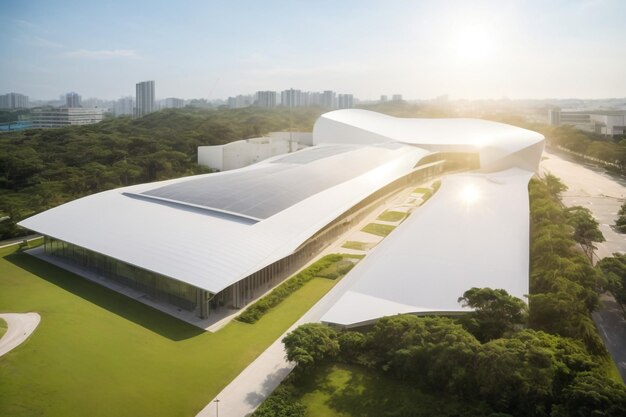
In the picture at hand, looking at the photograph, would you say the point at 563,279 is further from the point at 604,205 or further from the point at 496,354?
the point at 604,205

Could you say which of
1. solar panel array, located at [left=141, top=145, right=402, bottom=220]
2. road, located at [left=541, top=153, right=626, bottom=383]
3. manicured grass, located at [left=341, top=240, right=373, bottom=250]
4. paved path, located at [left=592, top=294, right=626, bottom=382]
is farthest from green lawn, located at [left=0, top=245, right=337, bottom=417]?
road, located at [left=541, top=153, right=626, bottom=383]

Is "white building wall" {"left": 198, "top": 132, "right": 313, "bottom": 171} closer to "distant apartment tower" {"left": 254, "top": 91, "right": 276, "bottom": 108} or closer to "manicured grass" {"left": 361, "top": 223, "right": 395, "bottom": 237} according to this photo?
"manicured grass" {"left": 361, "top": 223, "right": 395, "bottom": 237}

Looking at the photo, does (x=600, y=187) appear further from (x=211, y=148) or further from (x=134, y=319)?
(x=134, y=319)

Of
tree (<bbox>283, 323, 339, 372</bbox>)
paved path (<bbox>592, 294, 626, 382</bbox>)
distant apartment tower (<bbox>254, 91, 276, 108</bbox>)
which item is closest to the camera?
tree (<bbox>283, 323, 339, 372</bbox>)

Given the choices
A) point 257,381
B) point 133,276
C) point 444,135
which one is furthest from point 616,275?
point 444,135

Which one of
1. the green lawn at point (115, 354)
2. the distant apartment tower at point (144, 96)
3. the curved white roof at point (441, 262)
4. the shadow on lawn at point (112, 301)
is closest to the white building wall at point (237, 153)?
the shadow on lawn at point (112, 301)

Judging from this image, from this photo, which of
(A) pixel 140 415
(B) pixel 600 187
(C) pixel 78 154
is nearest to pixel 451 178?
(B) pixel 600 187

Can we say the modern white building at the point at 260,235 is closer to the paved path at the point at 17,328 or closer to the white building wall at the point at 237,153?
the paved path at the point at 17,328

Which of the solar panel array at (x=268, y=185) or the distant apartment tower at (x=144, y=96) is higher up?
the distant apartment tower at (x=144, y=96)
